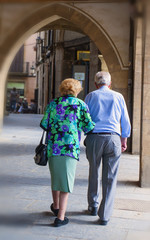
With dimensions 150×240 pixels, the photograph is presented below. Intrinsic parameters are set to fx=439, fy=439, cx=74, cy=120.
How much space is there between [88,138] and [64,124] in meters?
0.51

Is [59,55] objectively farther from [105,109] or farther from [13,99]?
[105,109]

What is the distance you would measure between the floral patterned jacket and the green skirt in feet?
0.16

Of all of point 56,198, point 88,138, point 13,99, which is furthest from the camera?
point 13,99

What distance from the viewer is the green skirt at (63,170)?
4133 millimetres

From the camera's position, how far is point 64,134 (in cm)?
412

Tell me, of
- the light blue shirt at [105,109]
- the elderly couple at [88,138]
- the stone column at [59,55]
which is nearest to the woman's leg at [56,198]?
the elderly couple at [88,138]

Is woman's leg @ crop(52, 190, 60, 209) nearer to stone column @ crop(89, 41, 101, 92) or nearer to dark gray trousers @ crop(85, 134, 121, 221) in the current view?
dark gray trousers @ crop(85, 134, 121, 221)

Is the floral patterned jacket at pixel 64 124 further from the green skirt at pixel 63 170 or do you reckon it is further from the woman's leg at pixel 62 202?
the woman's leg at pixel 62 202

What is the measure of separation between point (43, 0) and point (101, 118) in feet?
9.53

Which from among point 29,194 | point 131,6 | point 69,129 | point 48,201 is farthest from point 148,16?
point 29,194

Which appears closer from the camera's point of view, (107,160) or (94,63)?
(107,160)

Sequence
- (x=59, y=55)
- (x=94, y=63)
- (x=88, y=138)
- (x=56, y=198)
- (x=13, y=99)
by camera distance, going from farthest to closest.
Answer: (x=13, y=99) → (x=59, y=55) → (x=94, y=63) → (x=88, y=138) → (x=56, y=198)

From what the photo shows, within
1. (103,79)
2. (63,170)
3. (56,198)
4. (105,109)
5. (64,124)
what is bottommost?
Result: (56,198)

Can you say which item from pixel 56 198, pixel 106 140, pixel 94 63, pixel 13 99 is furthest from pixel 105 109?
pixel 13 99
